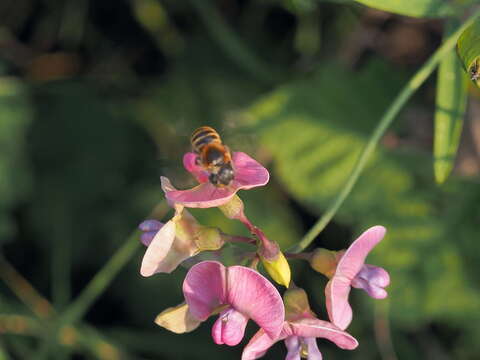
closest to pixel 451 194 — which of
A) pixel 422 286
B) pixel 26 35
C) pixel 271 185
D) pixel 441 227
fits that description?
pixel 441 227

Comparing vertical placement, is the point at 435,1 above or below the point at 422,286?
above

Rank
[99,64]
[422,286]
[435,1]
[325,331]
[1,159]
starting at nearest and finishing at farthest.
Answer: [325,331] → [435,1] → [422,286] → [1,159] → [99,64]

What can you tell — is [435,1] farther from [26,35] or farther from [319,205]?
Result: [26,35]

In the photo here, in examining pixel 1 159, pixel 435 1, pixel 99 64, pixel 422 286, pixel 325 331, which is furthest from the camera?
pixel 99 64

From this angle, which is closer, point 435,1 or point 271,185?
point 435,1

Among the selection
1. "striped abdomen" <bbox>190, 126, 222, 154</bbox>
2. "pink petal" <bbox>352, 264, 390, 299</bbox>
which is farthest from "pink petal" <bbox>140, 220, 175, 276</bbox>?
"pink petal" <bbox>352, 264, 390, 299</bbox>

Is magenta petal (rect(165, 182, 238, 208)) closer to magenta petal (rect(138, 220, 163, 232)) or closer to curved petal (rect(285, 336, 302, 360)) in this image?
magenta petal (rect(138, 220, 163, 232))
